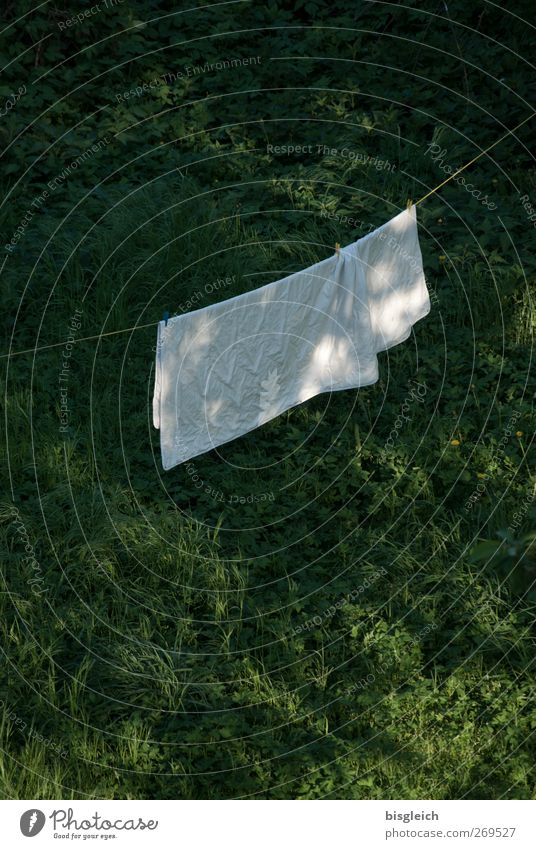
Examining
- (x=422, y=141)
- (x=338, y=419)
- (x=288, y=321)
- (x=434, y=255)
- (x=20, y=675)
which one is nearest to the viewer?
(x=20, y=675)

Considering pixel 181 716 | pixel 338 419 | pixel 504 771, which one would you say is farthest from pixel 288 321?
pixel 504 771

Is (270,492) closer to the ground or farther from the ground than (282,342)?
closer to the ground

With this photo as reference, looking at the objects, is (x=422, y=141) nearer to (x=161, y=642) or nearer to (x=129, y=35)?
(x=129, y=35)

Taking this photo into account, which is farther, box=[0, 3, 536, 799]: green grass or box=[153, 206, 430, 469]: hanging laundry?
box=[153, 206, 430, 469]: hanging laundry

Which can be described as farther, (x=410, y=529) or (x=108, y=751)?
(x=410, y=529)

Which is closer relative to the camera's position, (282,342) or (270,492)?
(282,342)
